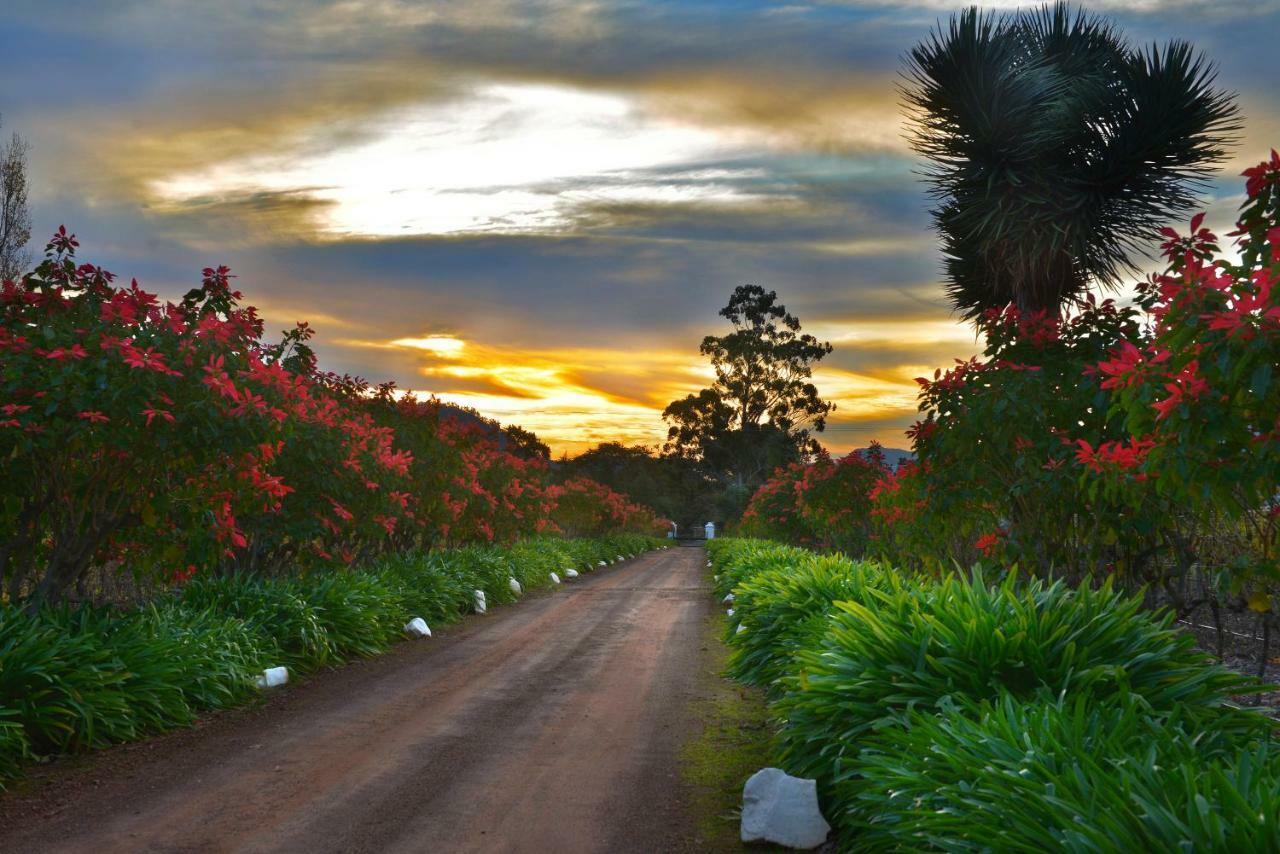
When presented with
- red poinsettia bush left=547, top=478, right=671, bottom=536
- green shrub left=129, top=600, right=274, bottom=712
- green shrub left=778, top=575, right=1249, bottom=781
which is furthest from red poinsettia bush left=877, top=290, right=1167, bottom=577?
red poinsettia bush left=547, top=478, right=671, bottom=536

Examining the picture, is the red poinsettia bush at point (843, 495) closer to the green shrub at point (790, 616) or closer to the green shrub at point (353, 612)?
the green shrub at point (790, 616)

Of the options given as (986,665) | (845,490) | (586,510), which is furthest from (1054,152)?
(586,510)

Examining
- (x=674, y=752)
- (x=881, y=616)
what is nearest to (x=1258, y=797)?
(x=881, y=616)

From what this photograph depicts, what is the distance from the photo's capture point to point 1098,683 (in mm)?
5293

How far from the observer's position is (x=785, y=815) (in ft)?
17.4

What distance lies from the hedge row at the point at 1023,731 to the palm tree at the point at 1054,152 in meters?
9.26

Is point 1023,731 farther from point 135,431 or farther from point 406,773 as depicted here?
point 135,431

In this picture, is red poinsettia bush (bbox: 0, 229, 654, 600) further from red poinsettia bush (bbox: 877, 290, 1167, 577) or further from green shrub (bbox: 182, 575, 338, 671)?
red poinsettia bush (bbox: 877, 290, 1167, 577)

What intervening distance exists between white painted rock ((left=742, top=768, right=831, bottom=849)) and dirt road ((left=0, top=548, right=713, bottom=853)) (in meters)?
0.43

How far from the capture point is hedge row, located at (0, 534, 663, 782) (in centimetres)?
685

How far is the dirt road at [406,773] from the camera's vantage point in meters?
5.37

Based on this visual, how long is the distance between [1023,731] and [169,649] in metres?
6.85

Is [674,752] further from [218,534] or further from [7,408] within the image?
[7,408]

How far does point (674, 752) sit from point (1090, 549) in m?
4.21
